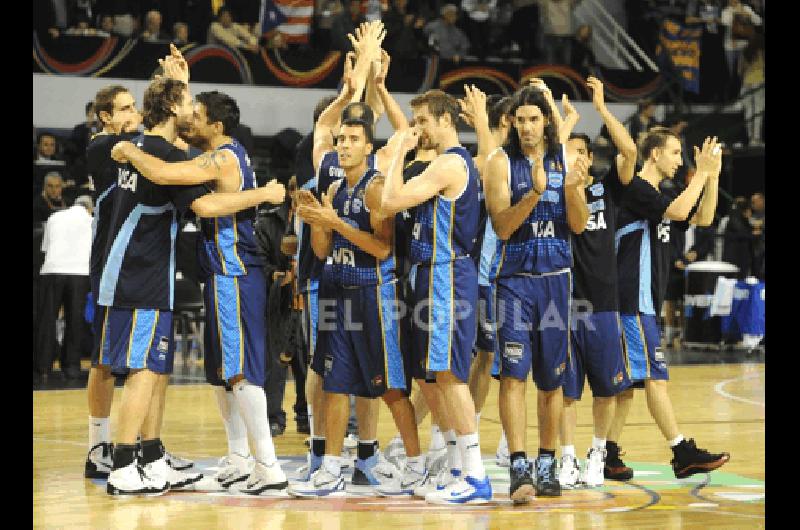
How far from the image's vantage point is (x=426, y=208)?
702cm

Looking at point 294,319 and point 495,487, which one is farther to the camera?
point 294,319

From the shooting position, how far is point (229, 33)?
1902cm

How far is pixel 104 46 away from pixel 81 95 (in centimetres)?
78

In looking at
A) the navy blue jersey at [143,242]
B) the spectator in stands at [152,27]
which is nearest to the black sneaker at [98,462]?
the navy blue jersey at [143,242]

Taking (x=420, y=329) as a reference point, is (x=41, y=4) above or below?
above

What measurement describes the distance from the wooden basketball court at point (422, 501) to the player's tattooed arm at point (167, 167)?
6.09 ft

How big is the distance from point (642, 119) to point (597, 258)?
13.1m

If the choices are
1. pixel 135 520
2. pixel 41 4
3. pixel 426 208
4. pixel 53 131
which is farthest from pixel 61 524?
pixel 41 4

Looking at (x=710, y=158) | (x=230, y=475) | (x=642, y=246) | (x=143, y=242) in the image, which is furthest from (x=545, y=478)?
(x=143, y=242)

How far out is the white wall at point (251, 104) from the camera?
1762 centimetres

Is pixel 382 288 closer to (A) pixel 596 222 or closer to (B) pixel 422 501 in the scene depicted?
(B) pixel 422 501

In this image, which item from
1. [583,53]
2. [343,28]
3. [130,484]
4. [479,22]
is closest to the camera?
[130,484]
